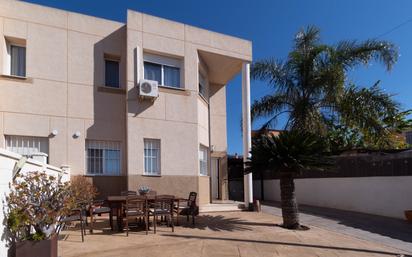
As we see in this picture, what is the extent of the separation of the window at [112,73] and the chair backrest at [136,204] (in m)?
6.15

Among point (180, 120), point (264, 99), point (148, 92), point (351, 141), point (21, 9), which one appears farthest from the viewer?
point (351, 141)

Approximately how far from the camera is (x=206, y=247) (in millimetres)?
7895

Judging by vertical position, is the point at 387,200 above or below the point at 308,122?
below

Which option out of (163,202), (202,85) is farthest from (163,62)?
(163,202)

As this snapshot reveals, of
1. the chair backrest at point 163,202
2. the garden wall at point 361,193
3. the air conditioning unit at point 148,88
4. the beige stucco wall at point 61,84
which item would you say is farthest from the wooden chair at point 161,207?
the garden wall at point 361,193

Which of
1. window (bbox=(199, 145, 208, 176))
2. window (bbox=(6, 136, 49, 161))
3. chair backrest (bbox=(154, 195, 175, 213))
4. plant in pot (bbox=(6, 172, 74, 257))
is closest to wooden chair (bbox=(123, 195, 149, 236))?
chair backrest (bbox=(154, 195, 175, 213))

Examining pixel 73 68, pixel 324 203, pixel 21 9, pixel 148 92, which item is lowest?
pixel 324 203

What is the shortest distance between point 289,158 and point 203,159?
6.39m

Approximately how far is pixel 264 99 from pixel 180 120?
3796 millimetres

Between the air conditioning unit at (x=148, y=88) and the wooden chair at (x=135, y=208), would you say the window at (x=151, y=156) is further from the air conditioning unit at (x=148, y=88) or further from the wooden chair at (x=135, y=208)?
the wooden chair at (x=135, y=208)

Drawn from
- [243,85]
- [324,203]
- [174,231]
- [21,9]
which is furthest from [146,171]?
[324,203]

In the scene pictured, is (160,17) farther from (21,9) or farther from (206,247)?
(206,247)

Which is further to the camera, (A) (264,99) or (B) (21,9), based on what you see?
(A) (264,99)

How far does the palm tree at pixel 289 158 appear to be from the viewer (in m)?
10.1
